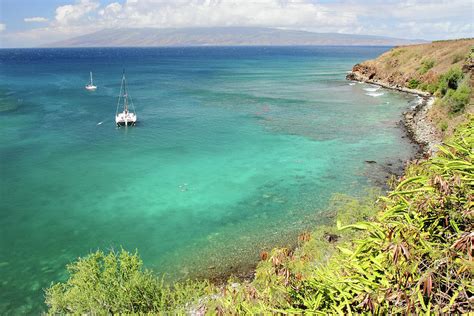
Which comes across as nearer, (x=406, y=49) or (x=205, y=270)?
(x=205, y=270)

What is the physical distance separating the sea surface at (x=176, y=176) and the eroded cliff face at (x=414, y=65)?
11.8m

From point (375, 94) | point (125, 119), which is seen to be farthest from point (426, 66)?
point (125, 119)

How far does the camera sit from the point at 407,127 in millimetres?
57031

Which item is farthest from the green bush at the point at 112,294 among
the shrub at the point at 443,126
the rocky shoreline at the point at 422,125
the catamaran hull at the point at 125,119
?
the shrub at the point at 443,126

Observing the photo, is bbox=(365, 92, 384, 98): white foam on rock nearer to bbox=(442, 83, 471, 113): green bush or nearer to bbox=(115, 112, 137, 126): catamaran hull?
bbox=(442, 83, 471, 113): green bush

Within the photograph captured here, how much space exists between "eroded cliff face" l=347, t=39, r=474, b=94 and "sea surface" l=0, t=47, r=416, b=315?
1185 cm

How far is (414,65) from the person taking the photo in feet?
309

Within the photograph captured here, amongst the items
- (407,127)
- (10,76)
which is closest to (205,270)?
(407,127)

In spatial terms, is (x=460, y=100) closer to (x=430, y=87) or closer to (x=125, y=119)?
(x=430, y=87)

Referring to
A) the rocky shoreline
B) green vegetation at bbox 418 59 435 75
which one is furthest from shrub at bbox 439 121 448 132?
green vegetation at bbox 418 59 435 75

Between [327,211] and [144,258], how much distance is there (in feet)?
53.8

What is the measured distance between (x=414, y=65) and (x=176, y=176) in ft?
267

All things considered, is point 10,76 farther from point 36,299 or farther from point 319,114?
point 36,299

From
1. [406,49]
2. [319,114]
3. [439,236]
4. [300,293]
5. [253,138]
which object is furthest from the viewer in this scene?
[406,49]
